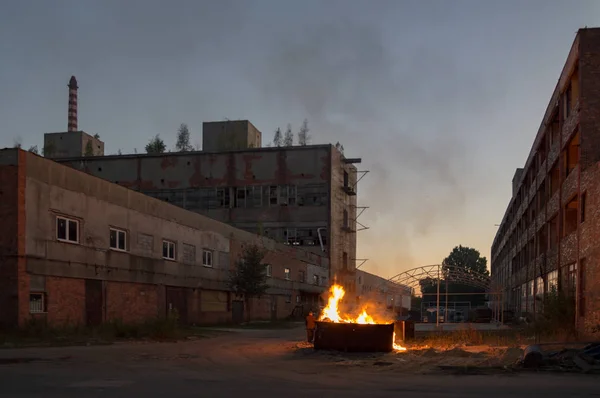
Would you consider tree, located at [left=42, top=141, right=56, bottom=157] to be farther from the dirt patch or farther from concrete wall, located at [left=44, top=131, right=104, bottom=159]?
the dirt patch

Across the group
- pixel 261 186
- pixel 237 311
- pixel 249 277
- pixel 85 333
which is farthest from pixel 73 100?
pixel 85 333

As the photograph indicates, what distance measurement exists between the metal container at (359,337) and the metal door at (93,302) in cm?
1309

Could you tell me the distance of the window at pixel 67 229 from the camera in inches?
1054

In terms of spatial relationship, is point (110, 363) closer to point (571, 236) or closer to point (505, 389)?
point (505, 389)

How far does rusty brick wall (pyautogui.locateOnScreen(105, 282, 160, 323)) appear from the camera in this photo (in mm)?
30150

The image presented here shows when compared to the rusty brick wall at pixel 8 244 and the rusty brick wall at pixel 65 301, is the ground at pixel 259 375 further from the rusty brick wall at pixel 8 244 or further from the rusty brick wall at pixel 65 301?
the rusty brick wall at pixel 65 301

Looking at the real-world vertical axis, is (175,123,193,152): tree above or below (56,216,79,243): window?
above

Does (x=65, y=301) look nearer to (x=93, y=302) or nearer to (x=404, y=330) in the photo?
(x=93, y=302)

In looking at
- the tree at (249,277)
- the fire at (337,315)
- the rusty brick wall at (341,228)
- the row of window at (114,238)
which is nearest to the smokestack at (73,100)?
the rusty brick wall at (341,228)

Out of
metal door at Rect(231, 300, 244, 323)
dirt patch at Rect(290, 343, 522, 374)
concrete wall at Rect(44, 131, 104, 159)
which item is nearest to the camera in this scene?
dirt patch at Rect(290, 343, 522, 374)

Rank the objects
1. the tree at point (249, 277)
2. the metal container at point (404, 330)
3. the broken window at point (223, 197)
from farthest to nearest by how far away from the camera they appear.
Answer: the broken window at point (223, 197) → the tree at point (249, 277) → the metal container at point (404, 330)

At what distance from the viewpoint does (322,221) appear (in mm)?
66688

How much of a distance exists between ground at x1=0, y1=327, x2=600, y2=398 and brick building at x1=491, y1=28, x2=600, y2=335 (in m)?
8.86

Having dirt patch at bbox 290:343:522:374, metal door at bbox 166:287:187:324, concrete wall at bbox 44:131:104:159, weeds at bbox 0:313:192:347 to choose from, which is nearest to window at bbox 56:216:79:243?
weeds at bbox 0:313:192:347
